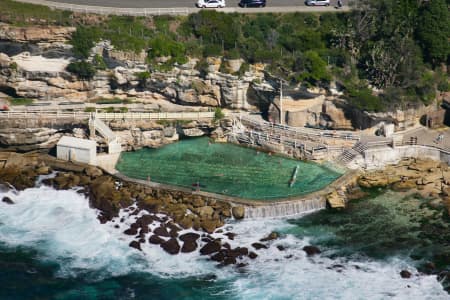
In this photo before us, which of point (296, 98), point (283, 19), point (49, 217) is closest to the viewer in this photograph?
point (49, 217)

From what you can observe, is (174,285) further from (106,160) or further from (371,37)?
(371,37)

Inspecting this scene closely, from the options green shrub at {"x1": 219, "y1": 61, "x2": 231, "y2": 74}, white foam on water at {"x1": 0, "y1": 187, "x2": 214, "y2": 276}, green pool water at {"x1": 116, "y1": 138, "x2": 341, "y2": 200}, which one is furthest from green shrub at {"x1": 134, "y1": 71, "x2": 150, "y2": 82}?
white foam on water at {"x1": 0, "y1": 187, "x2": 214, "y2": 276}

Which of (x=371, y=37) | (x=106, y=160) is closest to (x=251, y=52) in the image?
(x=371, y=37)

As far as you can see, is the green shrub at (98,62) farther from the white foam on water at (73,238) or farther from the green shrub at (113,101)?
the white foam on water at (73,238)

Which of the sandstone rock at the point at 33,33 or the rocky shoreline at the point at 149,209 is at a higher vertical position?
A: the sandstone rock at the point at 33,33

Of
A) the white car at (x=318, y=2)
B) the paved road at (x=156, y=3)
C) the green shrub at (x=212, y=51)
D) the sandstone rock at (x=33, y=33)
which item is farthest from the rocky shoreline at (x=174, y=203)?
the white car at (x=318, y=2)

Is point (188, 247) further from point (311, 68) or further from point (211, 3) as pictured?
point (211, 3)

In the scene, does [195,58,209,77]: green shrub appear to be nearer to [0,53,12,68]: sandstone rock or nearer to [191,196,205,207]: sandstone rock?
[191,196,205,207]: sandstone rock
